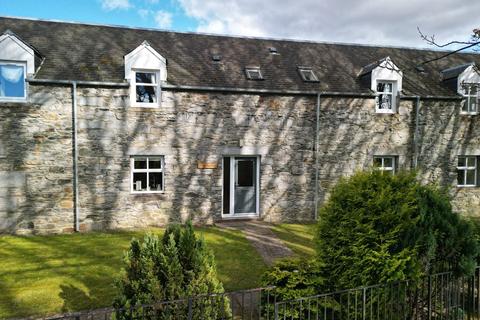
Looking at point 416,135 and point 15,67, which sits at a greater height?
point 15,67

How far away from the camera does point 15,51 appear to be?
1048 centimetres

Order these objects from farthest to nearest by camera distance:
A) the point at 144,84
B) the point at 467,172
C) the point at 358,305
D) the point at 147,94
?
the point at 467,172
the point at 147,94
the point at 144,84
the point at 358,305

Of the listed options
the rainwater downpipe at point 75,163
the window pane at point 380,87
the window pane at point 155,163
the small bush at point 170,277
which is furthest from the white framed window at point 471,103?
the rainwater downpipe at point 75,163

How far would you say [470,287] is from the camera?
5742mm

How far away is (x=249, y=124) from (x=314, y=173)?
318 cm

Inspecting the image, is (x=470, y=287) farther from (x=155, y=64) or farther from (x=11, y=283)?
(x=155, y=64)

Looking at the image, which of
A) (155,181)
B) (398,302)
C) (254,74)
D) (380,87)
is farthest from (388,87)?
(398,302)

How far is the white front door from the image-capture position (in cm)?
1271

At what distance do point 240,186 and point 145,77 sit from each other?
5.22m

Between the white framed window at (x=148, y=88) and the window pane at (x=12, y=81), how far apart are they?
3.43 m

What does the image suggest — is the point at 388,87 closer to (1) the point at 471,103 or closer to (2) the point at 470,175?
(1) the point at 471,103

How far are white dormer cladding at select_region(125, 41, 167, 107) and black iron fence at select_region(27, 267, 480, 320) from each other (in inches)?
313

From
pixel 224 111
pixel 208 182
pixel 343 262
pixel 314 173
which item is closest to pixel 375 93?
pixel 314 173

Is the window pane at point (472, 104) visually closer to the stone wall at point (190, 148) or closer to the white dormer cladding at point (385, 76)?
the stone wall at point (190, 148)
